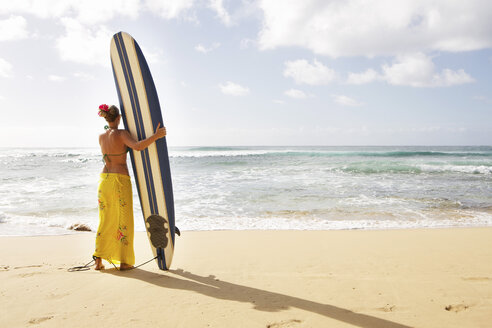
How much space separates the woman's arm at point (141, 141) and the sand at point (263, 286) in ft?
3.87

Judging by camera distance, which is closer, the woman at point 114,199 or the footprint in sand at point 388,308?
the footprint in sand at point 388,308

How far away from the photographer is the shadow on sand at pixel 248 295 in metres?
1.99

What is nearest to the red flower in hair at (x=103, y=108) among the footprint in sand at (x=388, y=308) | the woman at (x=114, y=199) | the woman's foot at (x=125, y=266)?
the woman at (x=114, y=199)

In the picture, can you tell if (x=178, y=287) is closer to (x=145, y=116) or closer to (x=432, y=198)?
(x=145, y=116)

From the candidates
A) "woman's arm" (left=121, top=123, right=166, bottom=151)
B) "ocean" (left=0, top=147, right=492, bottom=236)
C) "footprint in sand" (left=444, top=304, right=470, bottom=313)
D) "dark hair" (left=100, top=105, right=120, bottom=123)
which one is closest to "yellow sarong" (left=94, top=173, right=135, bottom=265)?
"woman's arm" (left=121, top=123, right=166, bottom=151)

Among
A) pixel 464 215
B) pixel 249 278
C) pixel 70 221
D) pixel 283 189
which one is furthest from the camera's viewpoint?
pixel 283 189

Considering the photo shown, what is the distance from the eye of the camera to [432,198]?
759 centimetres

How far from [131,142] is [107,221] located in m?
0.79

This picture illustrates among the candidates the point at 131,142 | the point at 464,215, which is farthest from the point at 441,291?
the point at 464,215

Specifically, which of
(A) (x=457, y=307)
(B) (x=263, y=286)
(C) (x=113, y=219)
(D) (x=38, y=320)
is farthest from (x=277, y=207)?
(D) (x=38, y=320)

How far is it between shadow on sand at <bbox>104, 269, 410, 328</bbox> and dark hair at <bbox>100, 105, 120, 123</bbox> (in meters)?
1.45

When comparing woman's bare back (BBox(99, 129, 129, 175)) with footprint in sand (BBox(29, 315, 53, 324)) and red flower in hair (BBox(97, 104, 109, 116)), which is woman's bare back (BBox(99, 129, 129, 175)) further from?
footprint in sand (BBox(29, 315, 53, 324))

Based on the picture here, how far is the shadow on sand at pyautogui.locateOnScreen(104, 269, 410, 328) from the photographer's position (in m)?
1.99

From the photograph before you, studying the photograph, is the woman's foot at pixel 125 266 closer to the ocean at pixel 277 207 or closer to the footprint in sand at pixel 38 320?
the footprint in sand at pixel 38 320
